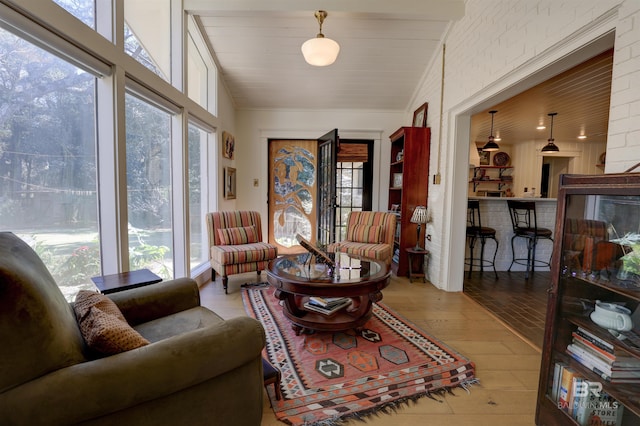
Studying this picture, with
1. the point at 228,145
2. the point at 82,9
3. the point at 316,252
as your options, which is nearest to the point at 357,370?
the point at 316,252

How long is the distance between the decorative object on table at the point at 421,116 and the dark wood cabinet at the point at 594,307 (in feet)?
9.67

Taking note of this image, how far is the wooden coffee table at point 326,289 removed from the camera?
86.5 inches

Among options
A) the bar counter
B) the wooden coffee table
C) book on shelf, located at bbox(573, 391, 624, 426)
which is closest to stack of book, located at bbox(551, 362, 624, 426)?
book on shelf, located at bbox(573, 391, 624, 426)

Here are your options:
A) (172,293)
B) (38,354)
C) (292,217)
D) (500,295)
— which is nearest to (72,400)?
(38,354)

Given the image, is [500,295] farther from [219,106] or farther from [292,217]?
[219,106]

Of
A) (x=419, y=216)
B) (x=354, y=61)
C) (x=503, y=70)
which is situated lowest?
(x=419, y=216)

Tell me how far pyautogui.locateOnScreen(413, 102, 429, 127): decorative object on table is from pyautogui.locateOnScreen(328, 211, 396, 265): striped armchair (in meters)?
1.41

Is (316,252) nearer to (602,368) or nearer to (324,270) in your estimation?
(324,270)

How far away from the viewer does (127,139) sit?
246 centimetres

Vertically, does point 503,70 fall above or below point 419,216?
above

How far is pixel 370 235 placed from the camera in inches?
162

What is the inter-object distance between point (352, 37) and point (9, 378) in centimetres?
405

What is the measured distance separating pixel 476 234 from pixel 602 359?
2.98 metres

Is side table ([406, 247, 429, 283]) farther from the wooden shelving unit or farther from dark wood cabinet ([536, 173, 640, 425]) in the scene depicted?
the wooden shelving unit
